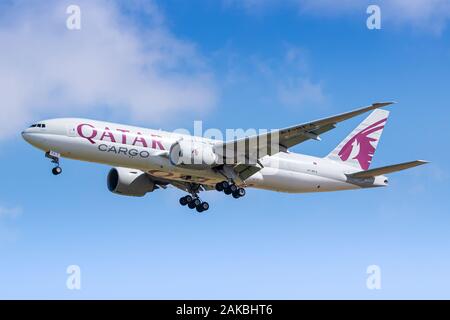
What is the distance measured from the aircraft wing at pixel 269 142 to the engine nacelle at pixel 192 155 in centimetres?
71

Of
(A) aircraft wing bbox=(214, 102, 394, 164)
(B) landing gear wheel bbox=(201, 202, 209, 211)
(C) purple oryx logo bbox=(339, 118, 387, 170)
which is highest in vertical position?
(C) purple oryx logo bbox=(339, 118, 387, 170)

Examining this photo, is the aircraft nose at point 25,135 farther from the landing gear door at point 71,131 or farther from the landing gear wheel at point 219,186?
the landing gear wheel at point 219,186

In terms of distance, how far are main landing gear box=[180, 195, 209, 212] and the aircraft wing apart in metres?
4.98

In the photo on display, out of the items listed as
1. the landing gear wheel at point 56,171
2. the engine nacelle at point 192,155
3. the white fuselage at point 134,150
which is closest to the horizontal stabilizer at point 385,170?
the white fuselage at point 134,150

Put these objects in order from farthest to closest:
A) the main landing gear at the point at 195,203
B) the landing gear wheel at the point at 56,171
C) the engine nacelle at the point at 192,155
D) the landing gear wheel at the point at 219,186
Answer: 1. the main landing gear at the point at 195,203
2. the landing gear wheel at the point at 219,186
3. the engine nacelle at the point at 192,155
4. the landing gear wheel at the point at 56,171

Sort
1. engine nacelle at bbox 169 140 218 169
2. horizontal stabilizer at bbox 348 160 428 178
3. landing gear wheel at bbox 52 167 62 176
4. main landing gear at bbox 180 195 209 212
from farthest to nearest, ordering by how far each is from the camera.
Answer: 1. main landing gear at bbox 180 195 209 212
2. engine nacelle at bbox 169 140 218 169
3. horizontal stabilizer at bbox 348 160 428 178
4. landing gear wheel at bbox 52 167 62 176

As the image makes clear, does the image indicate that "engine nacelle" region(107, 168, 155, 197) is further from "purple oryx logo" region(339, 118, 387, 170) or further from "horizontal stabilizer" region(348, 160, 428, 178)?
"horizontal stabilizer" region(348, 160, 428, 178)

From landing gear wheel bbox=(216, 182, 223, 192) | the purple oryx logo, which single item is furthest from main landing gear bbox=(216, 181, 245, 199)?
the purple oryx logo

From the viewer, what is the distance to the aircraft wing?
151 ft

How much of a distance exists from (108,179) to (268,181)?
35.9 feet

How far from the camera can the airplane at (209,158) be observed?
151ft

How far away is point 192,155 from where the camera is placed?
47719mm

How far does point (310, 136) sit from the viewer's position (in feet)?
154
